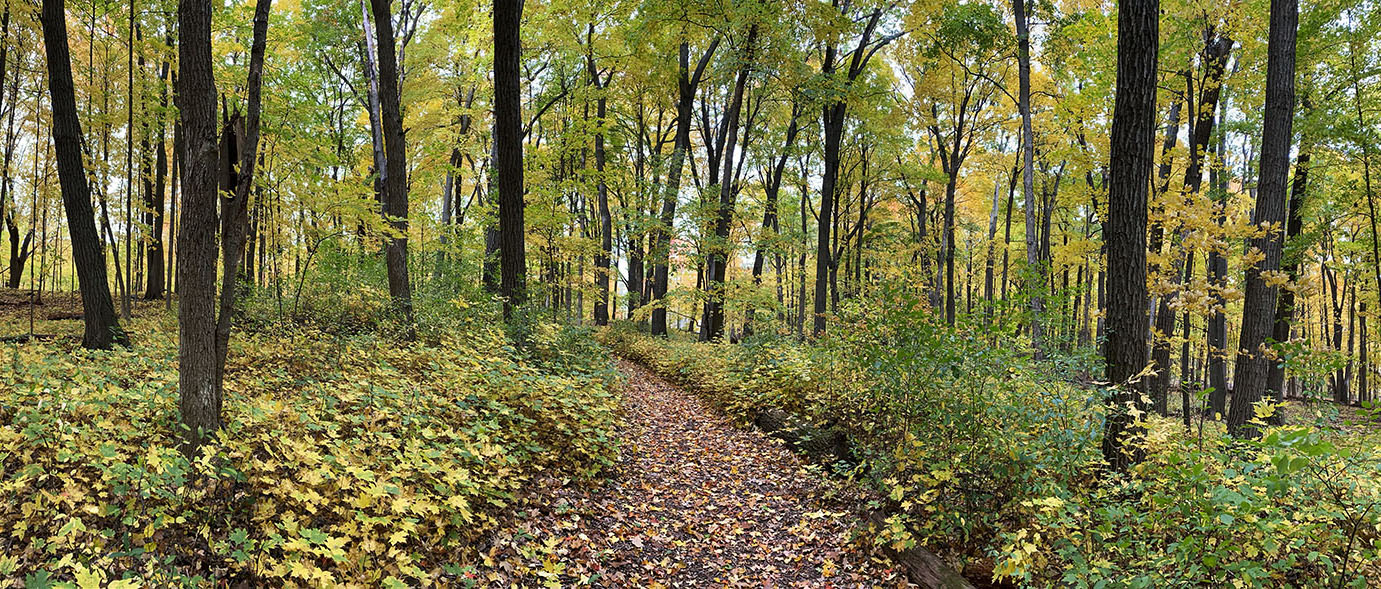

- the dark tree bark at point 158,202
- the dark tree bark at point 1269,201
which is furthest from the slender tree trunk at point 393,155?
the dark tree bark at point 1269,201

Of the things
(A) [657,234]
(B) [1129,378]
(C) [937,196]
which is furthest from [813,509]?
(C) [937,196]

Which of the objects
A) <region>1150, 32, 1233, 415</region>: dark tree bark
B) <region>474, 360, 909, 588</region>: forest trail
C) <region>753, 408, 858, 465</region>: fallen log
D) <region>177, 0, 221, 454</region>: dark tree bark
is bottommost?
<region>474, 360, 909, 588</region>: forest trail

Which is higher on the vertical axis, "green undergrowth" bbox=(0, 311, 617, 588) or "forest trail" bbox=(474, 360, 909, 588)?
"green undergrowth" bbox=(0, 311, 617, 588)

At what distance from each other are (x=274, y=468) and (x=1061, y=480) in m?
4.98

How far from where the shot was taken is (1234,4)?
8602mm

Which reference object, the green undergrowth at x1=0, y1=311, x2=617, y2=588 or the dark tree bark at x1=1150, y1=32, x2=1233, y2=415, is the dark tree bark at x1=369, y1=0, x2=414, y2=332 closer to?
the green undergrowth at x1=0, y1=311, x2=617, y2=588

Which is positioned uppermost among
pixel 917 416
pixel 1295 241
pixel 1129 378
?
pixel 1295 241

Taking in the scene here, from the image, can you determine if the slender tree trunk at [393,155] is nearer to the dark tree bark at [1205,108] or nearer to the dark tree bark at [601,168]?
the dark tree bark at [601,168]

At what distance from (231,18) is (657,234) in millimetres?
9975

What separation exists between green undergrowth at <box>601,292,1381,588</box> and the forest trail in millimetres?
494

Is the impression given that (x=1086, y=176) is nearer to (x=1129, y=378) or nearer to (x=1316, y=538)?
(x=1129, y=378)

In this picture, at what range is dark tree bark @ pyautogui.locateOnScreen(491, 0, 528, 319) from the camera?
7609mm

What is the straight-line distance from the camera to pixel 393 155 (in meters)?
9.25

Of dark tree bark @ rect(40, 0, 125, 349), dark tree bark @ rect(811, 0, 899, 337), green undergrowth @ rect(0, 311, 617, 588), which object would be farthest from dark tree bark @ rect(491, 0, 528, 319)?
dark tree bark @ rect(811, 0, 899, 337)
